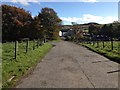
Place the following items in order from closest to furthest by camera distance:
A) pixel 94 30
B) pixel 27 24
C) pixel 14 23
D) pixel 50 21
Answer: pixel 14 23
pixel 27 24
pixel 50 21
pixel 94 30

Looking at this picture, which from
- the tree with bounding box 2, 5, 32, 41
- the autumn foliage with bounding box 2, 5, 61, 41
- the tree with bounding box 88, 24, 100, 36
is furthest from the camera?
the tree with bounding box 88, 24, 100, 36

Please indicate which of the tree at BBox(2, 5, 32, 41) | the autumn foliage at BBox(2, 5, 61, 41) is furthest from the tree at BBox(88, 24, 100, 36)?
the tree at BBox(2, 5, 32, 41)

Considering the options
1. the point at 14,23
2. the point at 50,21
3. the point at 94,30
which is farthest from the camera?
the point at 94,30

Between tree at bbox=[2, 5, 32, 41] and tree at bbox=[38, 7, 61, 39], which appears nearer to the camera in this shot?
tree at bbox=[2, 5, 32, 41]

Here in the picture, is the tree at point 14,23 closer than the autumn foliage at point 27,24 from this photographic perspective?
Yes

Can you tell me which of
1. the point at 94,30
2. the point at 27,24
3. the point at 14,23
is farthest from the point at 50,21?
the point at 94,30

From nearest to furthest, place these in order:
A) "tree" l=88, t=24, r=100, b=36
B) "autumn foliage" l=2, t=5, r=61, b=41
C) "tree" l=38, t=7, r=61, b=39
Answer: "autumn foliage" l=2, t=5, r=61, b=41
"tree" l=38, t=7, r=61, b=39
"tree" l=88, t=24, r=100, b=36

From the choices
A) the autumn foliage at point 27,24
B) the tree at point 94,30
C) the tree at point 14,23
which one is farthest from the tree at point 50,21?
the tree at point 94,30

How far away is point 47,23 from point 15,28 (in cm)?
1414

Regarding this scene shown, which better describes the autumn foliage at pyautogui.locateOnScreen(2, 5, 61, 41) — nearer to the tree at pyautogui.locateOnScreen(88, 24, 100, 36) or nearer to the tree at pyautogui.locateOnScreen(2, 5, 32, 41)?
the tree at pyautogui.locateOnScreen(2, 5, 32, 41)

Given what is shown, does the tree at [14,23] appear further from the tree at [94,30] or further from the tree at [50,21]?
the tree at [94,30]

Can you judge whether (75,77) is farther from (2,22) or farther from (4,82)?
(2,22)

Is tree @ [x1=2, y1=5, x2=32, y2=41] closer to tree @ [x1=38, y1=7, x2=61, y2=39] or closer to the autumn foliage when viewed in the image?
the autumn foliage

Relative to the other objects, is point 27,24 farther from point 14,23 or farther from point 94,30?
point 94,30
